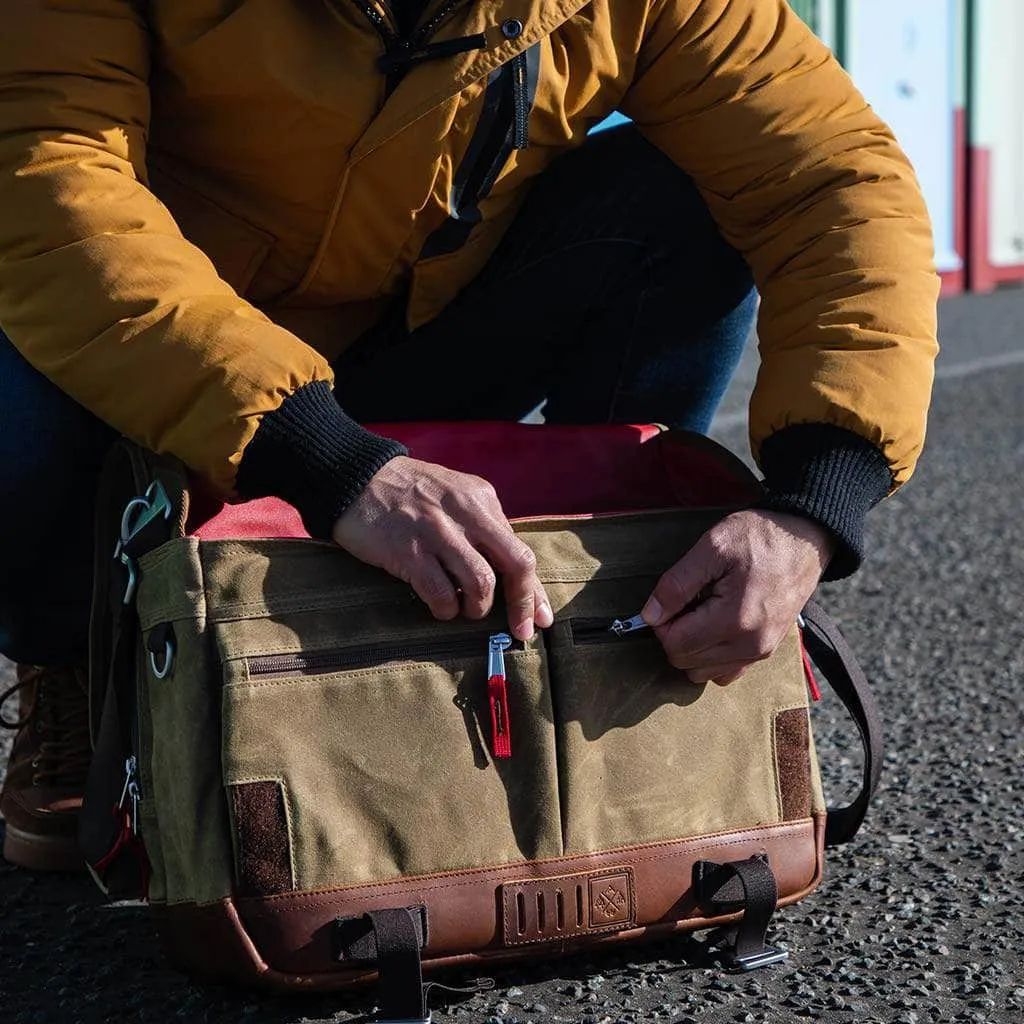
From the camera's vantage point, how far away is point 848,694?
1.75m

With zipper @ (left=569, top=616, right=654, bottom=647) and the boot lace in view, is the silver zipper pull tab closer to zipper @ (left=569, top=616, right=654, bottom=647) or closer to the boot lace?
zipper @ (left=569, top=616, right=654, bottom=647)

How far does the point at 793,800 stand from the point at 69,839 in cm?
84

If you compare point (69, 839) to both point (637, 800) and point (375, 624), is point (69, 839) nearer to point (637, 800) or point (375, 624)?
point (375, 624)

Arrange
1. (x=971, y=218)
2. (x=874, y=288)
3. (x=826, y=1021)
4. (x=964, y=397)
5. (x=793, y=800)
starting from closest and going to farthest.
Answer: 1. (x=826, y=1021)
2. (x=793, y=800)
3. (x=874, y=288)
4. (x=964, y=397)
5. (x=971, y=218)

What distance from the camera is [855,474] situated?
65.6 inches

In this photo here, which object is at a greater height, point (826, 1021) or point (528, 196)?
point (528, 196)

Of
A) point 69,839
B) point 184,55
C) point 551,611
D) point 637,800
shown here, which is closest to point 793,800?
point 637,800

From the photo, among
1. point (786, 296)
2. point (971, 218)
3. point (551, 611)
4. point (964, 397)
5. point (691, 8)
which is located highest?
point (691, 8)

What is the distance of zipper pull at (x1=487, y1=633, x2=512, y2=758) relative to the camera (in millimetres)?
1485

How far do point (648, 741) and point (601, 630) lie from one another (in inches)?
4.7

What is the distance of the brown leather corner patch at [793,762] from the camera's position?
1.63 meters

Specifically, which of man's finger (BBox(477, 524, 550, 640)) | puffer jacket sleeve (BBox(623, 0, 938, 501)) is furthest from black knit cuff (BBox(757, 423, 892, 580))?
man's finger (BBox(477, 524, 550, 640))

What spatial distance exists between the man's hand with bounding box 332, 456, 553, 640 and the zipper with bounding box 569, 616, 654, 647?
0.07 meters

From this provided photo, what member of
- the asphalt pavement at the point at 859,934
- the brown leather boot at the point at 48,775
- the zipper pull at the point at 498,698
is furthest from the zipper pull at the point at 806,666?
the brown leather boot at the point at 48,775
